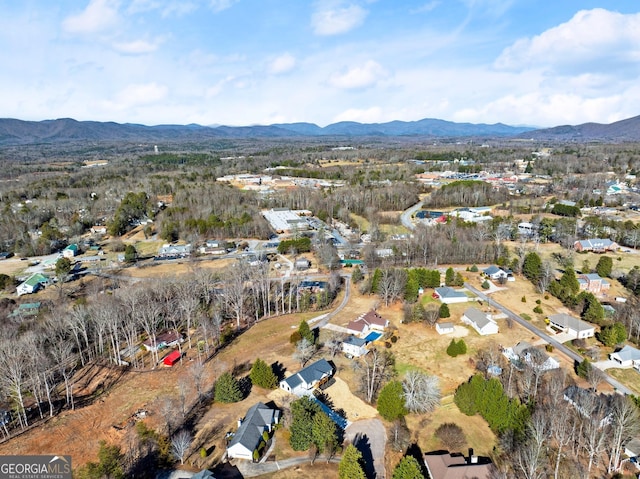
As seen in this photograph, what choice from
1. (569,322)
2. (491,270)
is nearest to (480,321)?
(569,322)

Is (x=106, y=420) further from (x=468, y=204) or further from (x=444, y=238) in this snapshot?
(x=468, y=204)

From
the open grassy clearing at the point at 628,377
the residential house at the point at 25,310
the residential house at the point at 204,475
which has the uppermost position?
the residential house at the point at 25,310

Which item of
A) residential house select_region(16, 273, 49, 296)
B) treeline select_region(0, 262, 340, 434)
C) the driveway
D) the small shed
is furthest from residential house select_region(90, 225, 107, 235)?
the driveway

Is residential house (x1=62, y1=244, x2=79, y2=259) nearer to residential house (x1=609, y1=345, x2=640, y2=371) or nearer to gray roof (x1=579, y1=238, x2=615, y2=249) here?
residential house (x1=609, y1=345, x2=640, y2=371)

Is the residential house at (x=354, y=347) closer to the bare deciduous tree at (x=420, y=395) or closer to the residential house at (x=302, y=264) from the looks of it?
the bare deciduous tree at (x=420, y=395)

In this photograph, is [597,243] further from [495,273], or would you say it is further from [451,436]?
[451,436]

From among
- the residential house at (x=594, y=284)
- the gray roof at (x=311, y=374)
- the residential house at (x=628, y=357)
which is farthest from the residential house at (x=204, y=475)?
the residential house at (x=594, y=284)
